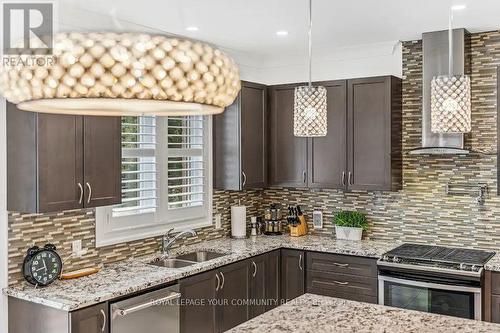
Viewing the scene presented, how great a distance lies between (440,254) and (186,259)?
204 cm

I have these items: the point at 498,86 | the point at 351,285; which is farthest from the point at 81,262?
the point at 498,86

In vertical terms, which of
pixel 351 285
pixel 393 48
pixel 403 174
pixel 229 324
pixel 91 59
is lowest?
pixel 229 324

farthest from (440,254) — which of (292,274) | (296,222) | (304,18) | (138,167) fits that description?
(138,167)

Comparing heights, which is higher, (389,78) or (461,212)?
(389,78)

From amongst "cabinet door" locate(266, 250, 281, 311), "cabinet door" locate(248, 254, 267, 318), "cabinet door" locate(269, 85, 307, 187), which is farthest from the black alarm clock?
"cabinet door" locate(269, 85, 307, 187)

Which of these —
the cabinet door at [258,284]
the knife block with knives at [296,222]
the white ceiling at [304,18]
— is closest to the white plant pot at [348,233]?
the knife block with knives at [296,222]

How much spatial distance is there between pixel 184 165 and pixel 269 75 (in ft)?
4.82

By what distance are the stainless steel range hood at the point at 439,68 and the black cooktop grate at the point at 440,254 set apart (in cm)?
79

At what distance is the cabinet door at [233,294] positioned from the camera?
3.98 m

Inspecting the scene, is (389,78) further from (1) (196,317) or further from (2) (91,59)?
(2) (91,59)

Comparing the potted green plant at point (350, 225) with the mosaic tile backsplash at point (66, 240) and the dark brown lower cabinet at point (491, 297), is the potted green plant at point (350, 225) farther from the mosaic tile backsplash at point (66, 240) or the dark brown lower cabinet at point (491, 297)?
the mosaic tile backsplash at point (66, 240)

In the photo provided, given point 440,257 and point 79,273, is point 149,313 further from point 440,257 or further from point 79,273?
point 440,257

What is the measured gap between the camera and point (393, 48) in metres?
4.52

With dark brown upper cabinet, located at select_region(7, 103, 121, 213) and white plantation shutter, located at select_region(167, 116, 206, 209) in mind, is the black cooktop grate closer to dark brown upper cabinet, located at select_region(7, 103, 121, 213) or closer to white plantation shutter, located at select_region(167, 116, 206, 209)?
white plantation shutter, located at select_region(167, 116, 206, 209)
